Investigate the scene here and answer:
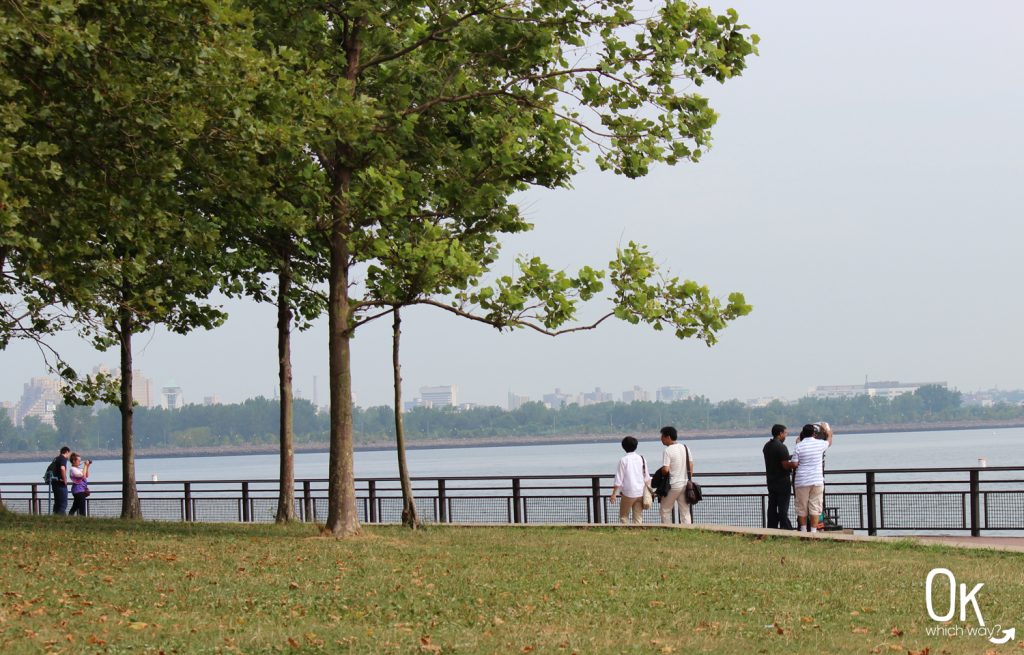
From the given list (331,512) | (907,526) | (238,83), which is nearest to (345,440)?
(331,512)

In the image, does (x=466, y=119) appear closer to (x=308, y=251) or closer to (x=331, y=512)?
(x=308, y=251)

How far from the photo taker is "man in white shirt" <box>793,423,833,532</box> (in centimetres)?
1895

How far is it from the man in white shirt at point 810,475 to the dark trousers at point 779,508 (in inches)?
22.8

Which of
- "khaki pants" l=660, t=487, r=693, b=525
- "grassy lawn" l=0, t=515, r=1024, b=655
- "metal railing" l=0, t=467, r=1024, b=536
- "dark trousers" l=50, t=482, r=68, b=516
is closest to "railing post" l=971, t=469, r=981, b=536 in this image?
"metal railing" l=0, t=467, r=1024, b=536

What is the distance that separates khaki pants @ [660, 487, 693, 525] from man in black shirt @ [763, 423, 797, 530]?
1242mm

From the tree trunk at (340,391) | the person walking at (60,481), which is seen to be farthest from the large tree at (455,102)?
the person walking at (60,481)

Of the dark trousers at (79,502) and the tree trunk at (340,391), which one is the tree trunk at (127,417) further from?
the tree trunk at (340,391)

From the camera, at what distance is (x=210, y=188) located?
17.2 m

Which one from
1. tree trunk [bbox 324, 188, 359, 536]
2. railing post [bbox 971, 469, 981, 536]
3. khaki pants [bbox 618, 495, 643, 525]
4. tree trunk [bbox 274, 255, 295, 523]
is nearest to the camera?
tree trunk [bbox 324, 188, 359, 536]

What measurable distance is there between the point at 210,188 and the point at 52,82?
2865 mm

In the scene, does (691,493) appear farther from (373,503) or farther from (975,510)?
(373,503)

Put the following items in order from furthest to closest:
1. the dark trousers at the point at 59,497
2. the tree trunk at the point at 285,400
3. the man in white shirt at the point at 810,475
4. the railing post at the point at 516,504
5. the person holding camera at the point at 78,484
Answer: the person holding camera at the point at 78,484, the dark trousers at the point at 59,497, the railing post at the point at 516,504, the tree trunk at the point at 285,400, the man in white shirt at the point at 810,475

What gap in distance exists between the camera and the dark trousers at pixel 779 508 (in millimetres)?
20156

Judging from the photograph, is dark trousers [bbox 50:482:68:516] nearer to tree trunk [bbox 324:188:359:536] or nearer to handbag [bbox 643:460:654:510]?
tree trunk [bbox 324:188:359:536]
